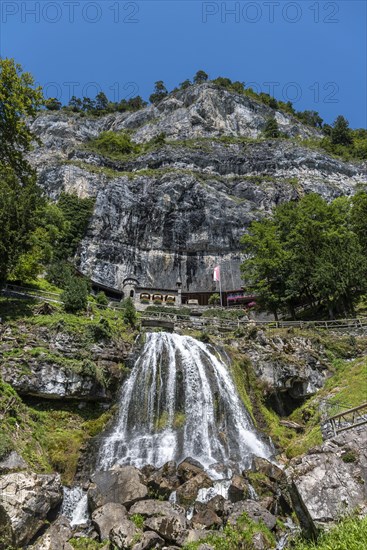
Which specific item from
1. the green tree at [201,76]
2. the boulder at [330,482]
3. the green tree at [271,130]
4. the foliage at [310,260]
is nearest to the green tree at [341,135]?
the green tree at [271,130]

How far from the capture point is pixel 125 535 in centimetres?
1133

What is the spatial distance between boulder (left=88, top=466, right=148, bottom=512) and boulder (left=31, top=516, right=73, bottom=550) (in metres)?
1.25

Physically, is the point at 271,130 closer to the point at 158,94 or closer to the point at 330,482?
the point at 158,94

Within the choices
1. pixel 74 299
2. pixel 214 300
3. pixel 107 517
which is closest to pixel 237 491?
pixel 107 517

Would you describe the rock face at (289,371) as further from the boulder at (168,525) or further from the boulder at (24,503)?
the boulder at (24,503)

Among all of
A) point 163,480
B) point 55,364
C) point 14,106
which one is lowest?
point 163,480

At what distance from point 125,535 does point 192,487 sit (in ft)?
10.9

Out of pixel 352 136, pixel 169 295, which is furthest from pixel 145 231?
pixel 352 136

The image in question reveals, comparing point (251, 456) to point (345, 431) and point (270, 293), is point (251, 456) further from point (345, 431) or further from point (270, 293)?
point (270, 293)

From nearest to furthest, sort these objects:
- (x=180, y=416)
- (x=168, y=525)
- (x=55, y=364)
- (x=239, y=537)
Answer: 1. (x=239, y=537)
2. (x=168, y=525)
3. (x=55, y=364)
4. (x=180, y=416)

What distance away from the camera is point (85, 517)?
13.7 m

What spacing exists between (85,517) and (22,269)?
19.3 m

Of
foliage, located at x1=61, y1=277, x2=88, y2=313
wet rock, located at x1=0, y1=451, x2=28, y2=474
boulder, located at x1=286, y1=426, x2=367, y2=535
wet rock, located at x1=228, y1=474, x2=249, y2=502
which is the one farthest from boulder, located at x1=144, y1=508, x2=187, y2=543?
foliage, located at x1=61, y1=277, x2=88, y2=313

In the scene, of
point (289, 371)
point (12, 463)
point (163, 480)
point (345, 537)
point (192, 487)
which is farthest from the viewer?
point (289, 371)
